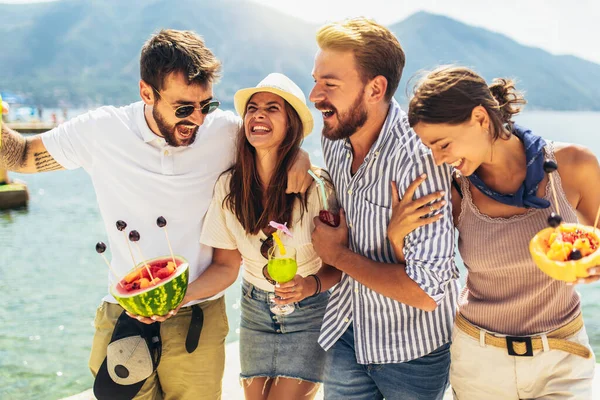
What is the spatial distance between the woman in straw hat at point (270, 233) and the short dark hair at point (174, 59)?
29 centimetres

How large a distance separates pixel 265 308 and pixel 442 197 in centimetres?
141

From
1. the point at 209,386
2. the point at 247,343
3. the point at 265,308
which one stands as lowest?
A: the point at 209,386

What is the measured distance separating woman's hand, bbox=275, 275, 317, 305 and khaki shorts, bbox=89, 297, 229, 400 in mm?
745

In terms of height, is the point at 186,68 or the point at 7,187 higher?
the point at 186,68

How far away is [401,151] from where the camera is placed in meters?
2.95

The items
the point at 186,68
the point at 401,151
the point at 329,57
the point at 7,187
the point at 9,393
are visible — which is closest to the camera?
the point at 401,151

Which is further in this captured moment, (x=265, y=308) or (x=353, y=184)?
(x=265, y=308)

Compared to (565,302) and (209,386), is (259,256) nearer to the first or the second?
(209,386)

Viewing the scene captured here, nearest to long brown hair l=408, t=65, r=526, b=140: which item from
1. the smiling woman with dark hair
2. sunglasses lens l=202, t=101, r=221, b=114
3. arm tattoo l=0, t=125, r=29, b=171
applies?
the smiling woman with dark hair

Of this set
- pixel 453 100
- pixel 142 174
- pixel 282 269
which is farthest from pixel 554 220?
pixel 142 174

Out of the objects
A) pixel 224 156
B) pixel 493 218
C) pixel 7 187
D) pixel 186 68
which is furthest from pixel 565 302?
pixel 7 187

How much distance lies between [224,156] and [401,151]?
1241 mm

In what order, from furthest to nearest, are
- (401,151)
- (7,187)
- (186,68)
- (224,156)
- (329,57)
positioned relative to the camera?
(7,187)
(224,156)
(186,68)
(329,57)
(401,151)

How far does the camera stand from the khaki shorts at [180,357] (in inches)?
140
